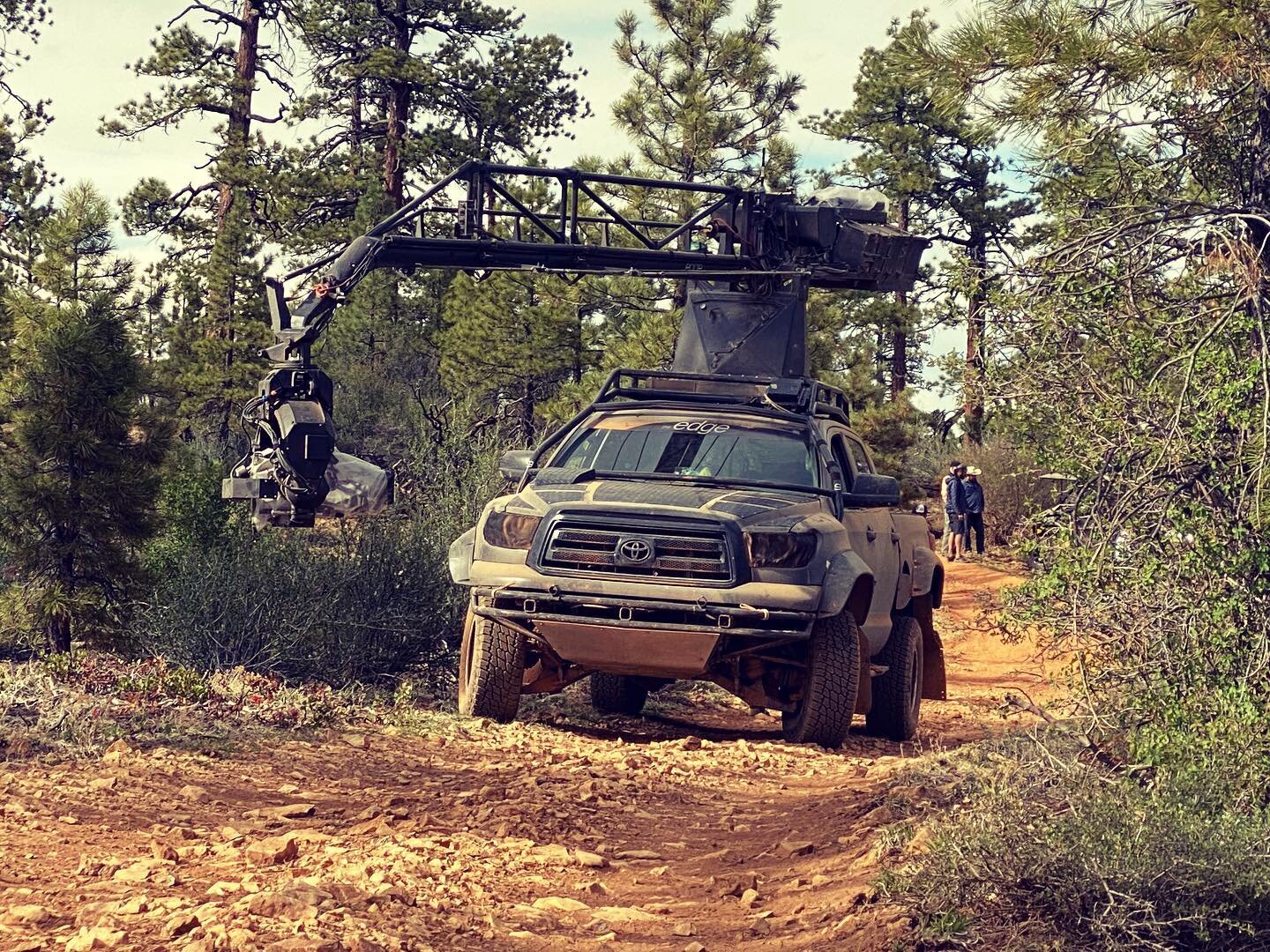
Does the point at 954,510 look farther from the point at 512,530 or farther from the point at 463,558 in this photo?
the point at 512,530

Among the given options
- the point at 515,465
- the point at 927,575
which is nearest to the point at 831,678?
the point at 515,465

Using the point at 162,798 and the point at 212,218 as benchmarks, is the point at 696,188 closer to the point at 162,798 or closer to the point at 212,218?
the point at 162,798

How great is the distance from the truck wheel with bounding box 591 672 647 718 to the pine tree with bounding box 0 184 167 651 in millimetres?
4020

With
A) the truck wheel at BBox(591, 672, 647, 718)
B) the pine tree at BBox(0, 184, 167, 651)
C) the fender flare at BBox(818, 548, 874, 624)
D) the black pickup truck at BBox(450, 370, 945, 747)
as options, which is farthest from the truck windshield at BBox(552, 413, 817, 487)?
the pine tree at BBox(0, 184, 167, 651)

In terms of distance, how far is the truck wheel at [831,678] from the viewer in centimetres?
953

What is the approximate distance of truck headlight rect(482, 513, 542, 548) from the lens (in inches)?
377

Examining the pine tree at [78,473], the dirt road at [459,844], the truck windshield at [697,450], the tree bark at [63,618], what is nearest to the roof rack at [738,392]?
the truck windshield at [697,450]

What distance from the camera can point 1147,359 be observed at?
7277 millimetres

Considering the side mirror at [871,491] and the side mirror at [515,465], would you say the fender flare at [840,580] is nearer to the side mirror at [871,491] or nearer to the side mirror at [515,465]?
the side mirror at [871,491]

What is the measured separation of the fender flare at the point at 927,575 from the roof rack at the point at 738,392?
1.29 metres

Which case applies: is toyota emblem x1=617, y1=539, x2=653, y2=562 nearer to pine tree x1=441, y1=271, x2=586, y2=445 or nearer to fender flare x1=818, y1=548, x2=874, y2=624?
fender flare x1=818, y1=548, x2=874, y2=624

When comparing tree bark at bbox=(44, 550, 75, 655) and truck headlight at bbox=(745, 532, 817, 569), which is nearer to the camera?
truck headlight at bbox=(745, 532, 817, 569)

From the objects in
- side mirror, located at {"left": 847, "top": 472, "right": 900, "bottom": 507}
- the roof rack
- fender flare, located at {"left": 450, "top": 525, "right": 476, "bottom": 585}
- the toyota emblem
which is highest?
the roof rack

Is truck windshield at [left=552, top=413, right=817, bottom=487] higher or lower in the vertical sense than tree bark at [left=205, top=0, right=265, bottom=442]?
lower
